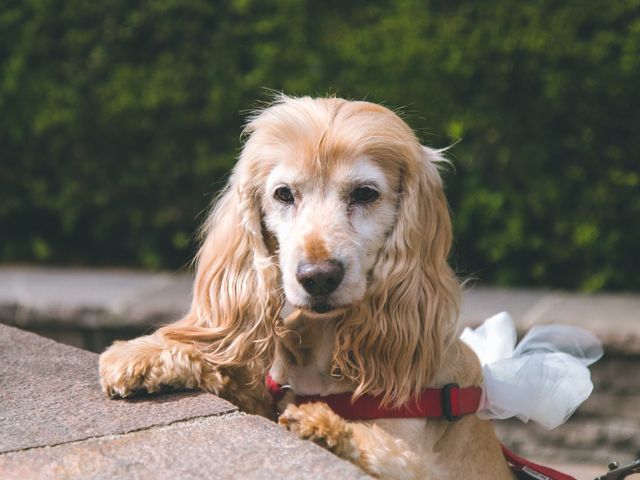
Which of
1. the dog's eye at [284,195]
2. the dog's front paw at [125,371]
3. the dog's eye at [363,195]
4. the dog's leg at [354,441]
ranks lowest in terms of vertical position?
the dog's leg at [354,441]

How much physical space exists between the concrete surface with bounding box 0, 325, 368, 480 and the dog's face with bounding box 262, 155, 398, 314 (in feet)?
1.39

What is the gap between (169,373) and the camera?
2.96 meters

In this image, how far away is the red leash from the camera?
10.2 feet

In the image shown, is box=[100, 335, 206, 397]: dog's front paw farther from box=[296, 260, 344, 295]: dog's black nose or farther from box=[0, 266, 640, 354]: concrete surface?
box=[0, 266, 640, 354]: concrete surface

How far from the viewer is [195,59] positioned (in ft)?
22.5

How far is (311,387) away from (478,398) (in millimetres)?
540

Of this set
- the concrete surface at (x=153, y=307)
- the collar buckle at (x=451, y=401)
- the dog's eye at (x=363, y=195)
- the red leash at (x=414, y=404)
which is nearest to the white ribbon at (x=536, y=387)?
the red leash at (x=414, y=404)

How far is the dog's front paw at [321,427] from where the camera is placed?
2.75m

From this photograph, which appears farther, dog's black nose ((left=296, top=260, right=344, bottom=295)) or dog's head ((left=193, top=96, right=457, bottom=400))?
dog's head ((left=193, top=96, right=457, bottom=400))

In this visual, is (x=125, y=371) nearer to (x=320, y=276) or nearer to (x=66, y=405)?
(x=66, y=405)

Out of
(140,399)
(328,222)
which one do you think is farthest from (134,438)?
(328,222)

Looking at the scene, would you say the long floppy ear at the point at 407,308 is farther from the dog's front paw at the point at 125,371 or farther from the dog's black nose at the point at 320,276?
the dog's front paw at the point at 125,371

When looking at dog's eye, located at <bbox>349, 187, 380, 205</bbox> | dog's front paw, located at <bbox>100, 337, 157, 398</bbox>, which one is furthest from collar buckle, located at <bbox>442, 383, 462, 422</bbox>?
dog's front paw, located at <bbox>100, 337, 157, 398</bbox>

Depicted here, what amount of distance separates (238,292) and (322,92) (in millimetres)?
3378
